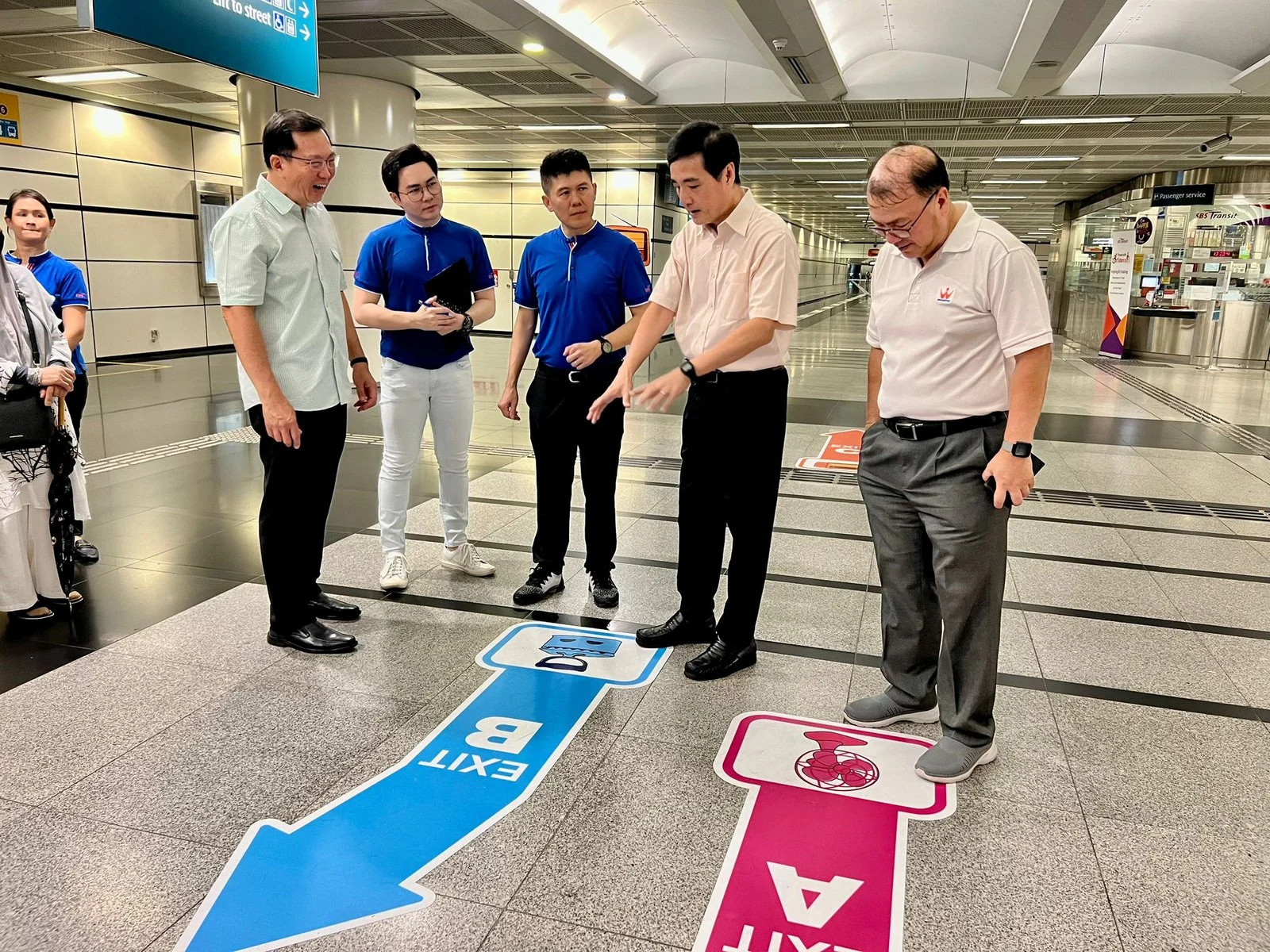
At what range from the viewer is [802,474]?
19.7ft

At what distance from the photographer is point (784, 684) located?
2863 millimetres

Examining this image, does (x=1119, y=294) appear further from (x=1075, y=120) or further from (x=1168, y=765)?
(x=1168, y=765)

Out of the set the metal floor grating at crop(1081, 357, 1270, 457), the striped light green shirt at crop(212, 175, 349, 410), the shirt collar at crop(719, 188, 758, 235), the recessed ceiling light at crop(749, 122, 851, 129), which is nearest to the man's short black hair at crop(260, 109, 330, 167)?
the striped light green shirt at crop(212, 175, 349, 410)

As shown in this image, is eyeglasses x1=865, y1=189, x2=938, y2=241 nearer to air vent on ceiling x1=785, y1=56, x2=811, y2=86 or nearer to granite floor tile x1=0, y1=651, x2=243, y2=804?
granite floor tile x1=0, y1=651, x2=243, y2=804

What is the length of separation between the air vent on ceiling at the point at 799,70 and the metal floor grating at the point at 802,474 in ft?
14.2

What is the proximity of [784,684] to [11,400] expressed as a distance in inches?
111

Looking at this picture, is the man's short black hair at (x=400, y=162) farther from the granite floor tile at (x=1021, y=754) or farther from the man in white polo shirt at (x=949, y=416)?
the granite floor tile at (x=1021, y=754)

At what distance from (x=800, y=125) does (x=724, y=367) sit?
10371mm

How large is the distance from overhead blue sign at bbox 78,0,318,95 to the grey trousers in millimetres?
3204

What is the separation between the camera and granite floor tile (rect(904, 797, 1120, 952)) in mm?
1737

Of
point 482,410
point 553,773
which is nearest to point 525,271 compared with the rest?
point 553,773

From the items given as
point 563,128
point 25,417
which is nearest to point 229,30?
point 25,417

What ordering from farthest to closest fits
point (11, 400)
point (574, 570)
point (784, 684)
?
point (574, 570) → point (11, 400) → point (784, 684)

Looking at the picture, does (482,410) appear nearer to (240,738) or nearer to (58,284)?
(58,284)
